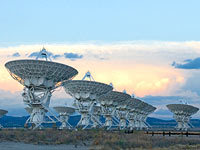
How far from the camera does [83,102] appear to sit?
55500 millimetres

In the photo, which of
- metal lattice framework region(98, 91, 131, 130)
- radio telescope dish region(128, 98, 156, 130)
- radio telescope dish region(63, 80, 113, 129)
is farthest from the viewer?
radio telescope dish region(128, 98, 156, 130)

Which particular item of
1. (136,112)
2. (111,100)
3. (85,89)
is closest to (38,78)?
(85,89)

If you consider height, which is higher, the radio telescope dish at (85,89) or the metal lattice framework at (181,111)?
the radio telescope dish at (85,89)

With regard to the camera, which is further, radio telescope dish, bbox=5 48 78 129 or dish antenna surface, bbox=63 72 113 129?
dish antenna surface, bbox=63 72 113 129

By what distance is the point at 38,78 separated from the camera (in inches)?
1812

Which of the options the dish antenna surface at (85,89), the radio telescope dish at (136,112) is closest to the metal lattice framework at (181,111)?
the radio telescope dish at (136,112)

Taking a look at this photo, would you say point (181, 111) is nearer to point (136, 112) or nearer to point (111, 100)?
point (136, 112)

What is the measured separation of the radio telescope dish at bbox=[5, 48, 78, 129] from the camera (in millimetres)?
43978

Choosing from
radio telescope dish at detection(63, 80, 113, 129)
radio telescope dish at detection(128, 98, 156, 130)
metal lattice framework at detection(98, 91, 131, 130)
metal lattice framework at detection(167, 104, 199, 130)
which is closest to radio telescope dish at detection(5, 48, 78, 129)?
radio telescope dish at detection(63, 80, 113, 129)

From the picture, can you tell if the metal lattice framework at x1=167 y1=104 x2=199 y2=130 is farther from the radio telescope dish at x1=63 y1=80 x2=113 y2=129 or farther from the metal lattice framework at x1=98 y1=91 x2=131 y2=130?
the radio telescope dish at x1=63 y1=80 x2=113 y2=129

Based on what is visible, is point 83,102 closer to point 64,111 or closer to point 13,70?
point 13,70

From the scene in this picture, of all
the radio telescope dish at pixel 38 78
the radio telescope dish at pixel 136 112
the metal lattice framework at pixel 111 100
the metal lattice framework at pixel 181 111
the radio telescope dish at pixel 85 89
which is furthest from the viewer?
the radio telescope dish at pixel 136 112

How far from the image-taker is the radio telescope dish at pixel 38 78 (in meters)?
44.0

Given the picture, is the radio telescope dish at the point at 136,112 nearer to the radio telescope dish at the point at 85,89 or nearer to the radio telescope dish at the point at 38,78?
the radio telescope dish at the point at 85,89
